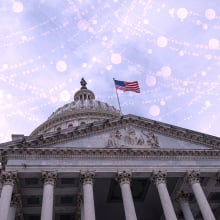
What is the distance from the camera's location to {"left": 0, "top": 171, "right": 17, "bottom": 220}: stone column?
81.7 feet

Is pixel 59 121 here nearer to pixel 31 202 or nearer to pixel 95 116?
pixel 95 116

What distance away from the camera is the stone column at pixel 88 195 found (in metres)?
26.0

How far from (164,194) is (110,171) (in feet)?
16.4

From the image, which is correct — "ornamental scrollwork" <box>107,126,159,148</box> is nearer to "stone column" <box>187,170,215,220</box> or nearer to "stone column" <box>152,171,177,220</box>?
"stone column" <box>152,171,177,220</box>

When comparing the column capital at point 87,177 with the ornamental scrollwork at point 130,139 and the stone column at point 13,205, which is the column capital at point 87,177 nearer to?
the ornamental scrollwork at point 130,139

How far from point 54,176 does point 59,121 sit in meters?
36.8

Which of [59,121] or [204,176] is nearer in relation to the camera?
[204,176]

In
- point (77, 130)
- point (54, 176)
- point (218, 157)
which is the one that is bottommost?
point (54, 176)

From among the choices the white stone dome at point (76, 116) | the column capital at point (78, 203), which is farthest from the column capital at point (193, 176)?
the white stone dome at point (76, 116)

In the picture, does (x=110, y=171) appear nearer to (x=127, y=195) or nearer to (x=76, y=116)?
(x=127, y=195)

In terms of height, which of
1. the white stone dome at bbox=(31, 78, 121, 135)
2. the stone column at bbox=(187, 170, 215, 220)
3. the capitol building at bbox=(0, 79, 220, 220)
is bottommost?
the stone column at bbox=(187, 170, 215, 220)

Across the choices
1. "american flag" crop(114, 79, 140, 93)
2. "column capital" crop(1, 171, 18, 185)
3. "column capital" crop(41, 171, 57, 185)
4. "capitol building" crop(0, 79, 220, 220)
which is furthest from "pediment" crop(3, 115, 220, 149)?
"american flag" crop(114, 79, 140, 93)

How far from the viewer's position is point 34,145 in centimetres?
3000

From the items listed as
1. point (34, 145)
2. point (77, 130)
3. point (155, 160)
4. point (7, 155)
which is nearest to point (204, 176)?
point (155, 160)
